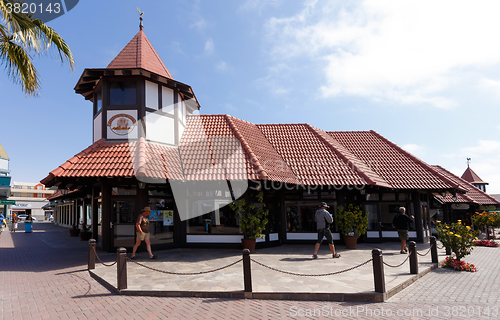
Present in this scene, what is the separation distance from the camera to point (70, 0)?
686 centimetres

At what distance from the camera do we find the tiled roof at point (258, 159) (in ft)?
35.6

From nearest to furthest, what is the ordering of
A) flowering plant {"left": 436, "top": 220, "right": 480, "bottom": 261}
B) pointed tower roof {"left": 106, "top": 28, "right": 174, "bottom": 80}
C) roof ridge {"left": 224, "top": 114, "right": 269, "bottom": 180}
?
1. flowering plant {"left": 436, "top": 220, "right": 480, "bottom": 261}
2. roof ridge {"left": 224, "top": 114, "right": 269, "bottom": 180}
3. pointed tower roof {"left": 106, "top": 28, "right": 174, "bottom": 80}

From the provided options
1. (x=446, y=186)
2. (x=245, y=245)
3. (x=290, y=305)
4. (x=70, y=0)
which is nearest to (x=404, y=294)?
(x=290, y=305)

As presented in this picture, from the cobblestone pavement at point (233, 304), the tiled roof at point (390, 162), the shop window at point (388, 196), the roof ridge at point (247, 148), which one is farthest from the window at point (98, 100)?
the shop window at point (388, 196)

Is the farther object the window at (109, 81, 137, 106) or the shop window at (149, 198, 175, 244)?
the window at (109, 81, 137, 106)

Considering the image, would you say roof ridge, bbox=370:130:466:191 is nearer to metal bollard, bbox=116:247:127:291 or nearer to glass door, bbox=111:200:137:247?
metal bollard, bbox=116:247:127:291

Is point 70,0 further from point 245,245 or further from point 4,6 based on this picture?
point 245,245

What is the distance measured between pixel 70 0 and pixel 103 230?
793 centimetres

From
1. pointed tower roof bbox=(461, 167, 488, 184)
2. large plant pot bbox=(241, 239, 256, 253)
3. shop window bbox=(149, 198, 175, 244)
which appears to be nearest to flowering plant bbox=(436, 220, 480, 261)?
large plant pot bbox=(241, 239, 256, 253)

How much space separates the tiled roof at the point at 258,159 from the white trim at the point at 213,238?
253 centimetres

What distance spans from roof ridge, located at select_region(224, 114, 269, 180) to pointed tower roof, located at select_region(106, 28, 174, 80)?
3508 mm

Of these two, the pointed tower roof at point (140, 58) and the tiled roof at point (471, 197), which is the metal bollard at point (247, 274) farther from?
the tiled roof at point (471, 197)

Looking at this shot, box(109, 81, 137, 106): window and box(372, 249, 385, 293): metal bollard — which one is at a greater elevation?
box(109, 81, 137, 106): window

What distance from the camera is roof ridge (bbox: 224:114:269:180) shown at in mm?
11050
